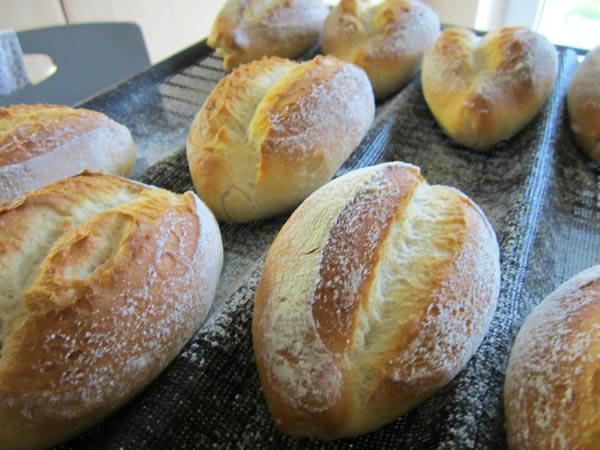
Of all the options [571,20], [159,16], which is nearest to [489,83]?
[571,20]

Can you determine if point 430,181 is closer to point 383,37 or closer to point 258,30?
point 383,37

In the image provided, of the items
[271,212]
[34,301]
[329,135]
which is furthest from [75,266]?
[329,135]

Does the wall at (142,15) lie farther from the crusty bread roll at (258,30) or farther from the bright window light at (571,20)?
the crusty bread roll at (258,30)

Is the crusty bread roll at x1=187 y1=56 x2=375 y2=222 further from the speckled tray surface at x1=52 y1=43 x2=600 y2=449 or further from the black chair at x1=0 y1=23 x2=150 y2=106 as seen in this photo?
the black chair at x1=0 y1=23 x2=150 y2=106

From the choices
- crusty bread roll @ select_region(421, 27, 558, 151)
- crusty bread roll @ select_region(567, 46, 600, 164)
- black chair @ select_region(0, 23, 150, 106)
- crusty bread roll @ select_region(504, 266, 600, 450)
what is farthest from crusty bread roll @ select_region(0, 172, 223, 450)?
black chair @ select_region(0, 23, 150, 106)

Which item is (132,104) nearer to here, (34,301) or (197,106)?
(197,106)

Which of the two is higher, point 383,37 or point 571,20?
point 383,37
